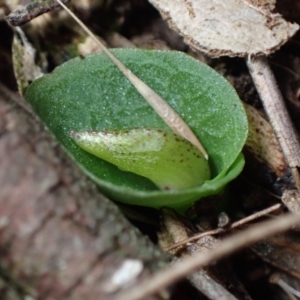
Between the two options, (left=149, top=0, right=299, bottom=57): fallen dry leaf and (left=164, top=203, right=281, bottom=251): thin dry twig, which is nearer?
(left=164, top=203, right=281, bottom=251): thin dry twig

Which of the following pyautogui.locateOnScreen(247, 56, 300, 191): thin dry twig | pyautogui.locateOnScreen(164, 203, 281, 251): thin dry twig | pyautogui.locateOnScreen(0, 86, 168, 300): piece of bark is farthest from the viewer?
pyautogui.locateOnScreen(247, 56, 300, 191): thin dry twig

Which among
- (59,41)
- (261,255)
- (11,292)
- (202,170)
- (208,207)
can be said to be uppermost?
(59,41)

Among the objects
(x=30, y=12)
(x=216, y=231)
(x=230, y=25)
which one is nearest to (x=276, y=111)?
(x=230, y=25)

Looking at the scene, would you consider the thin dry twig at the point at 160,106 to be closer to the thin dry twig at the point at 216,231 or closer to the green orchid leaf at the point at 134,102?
the green orchid leaf at the point at 134,102

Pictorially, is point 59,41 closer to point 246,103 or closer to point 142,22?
point 142,22

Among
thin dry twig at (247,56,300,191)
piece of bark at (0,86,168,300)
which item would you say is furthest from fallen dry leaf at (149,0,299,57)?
piece of bark at (0,86,168,300)

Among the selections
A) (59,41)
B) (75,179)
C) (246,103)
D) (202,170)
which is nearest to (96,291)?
(75,179)

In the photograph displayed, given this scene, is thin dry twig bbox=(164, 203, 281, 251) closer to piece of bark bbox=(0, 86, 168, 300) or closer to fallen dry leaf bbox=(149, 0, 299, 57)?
piece of bark bbox=(0, 86, 168, 300)
